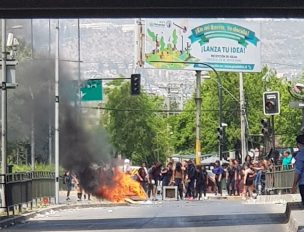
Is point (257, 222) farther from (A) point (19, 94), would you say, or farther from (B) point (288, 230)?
(A) point (19, 94)

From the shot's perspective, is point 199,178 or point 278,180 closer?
point 278,180

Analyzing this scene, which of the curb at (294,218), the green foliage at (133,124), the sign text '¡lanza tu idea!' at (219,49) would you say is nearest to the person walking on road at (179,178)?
the curb at (294,218)

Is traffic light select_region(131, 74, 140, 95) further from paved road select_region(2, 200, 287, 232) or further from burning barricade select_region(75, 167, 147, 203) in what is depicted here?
paved road select_region(2, 200, 287, 232)

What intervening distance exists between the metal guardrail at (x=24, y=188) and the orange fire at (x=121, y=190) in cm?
423

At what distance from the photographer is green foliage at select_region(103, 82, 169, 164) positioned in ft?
268

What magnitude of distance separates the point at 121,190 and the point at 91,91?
9541 millimetres

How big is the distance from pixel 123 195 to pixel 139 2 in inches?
673

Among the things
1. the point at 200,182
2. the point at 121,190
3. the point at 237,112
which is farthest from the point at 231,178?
the point at 237,112

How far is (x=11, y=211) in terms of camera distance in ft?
79.8

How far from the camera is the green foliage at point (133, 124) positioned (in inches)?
3216

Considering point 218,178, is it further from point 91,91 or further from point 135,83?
point 91,91

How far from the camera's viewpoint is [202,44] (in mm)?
68062

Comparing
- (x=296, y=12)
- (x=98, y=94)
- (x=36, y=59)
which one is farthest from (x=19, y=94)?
(x=296, y=12)

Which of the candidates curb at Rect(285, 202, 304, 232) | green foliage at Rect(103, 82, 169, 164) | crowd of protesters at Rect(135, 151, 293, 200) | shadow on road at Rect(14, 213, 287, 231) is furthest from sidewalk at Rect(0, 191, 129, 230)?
green foliage at Rect(103, 82, 169, 164)
